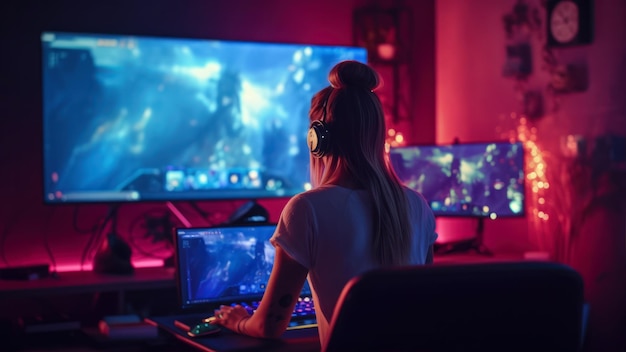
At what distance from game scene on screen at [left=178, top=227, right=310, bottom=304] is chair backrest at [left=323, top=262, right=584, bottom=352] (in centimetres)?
125

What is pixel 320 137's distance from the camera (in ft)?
6.32

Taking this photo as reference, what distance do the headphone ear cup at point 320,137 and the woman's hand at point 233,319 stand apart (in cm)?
45

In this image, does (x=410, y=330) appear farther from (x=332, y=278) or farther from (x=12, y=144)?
(x=12, y=144)

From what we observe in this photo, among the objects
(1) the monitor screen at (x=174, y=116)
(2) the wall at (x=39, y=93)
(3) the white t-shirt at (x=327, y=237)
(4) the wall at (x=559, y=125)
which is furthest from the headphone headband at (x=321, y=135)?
(4) the wall at (x=559, y=125)

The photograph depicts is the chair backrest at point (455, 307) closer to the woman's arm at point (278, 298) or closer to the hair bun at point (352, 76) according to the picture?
the woman's arm at point (278, 298)

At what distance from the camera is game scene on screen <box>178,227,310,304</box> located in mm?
2547

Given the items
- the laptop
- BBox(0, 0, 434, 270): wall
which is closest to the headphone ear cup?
the laptop

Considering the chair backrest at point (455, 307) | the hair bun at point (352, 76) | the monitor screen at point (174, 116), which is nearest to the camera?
the chair backrest at point (455, 307)

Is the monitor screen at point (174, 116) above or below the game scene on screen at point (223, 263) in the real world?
above

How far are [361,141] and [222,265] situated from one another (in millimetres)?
866

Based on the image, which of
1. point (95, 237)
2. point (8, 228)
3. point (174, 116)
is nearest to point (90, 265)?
point (95, 237)

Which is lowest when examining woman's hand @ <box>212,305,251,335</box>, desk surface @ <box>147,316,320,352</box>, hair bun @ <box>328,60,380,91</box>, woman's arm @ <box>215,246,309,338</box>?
desk surface @ <box>147,316,320,352</box>

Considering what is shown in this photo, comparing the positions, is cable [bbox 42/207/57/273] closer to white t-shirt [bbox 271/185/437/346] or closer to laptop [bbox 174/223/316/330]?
laptop [bbox 174/223/316/330]

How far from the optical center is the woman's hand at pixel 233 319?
2.02 metres
